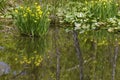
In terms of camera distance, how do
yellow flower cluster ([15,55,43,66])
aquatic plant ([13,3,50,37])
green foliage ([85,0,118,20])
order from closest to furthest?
yellow flower cluster ([15,55,43,66]) → aquatic plant ([13,3,50,37]) → green foliage ([85,0,118,20])

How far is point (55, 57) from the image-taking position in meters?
6.00

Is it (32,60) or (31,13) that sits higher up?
(31,13)

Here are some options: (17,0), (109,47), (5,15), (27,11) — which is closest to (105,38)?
(109,47)

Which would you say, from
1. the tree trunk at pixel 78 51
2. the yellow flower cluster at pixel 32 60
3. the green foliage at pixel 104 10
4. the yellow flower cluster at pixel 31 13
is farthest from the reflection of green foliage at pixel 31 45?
the green foliage at pixel 104 10

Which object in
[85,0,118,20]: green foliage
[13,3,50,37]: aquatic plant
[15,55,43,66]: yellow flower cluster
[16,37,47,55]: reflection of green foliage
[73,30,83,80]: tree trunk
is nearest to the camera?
[73,30,83,80]: tree trunk

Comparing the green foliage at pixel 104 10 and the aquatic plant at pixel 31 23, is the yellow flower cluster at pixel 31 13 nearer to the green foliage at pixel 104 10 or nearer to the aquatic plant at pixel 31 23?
the aquatic plant at pixel 31 23

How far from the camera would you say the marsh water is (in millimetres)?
4992

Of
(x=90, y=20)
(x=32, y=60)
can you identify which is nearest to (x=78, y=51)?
(x=32, y=60)

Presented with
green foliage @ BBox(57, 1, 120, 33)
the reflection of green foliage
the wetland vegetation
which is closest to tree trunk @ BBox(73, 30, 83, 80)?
the wetland vegetation

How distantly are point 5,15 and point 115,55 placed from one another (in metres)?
3.48

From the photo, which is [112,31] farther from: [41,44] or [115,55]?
[41,44]

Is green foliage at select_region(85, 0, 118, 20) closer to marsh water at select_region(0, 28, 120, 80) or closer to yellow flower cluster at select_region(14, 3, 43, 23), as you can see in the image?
marsh water at select_region(0, 28, 120, 80)

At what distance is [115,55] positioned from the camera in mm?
6336

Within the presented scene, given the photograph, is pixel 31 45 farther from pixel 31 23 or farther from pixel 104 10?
pixel 104 10
